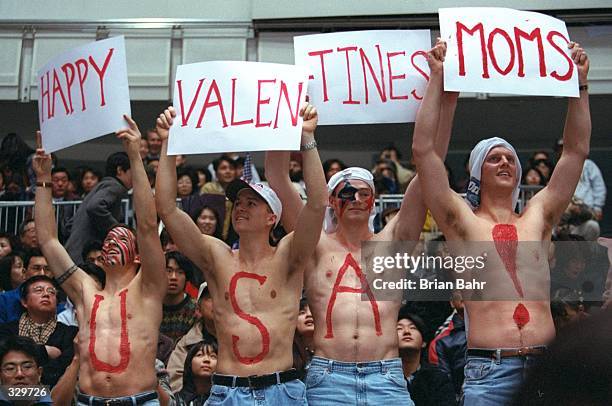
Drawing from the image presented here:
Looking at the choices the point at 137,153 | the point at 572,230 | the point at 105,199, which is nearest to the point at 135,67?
the point at 105,199

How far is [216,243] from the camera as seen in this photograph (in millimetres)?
4852

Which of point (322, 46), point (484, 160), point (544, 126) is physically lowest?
point (484, 160)

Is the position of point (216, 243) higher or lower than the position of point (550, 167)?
lower

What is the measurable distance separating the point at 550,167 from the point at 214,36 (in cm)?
505

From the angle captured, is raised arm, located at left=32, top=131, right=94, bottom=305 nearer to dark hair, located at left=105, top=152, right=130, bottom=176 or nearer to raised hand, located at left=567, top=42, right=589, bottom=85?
dark hair, located at left=105, top=152, right=130, bottom=176

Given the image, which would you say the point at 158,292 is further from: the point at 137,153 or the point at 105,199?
the point at 105,199

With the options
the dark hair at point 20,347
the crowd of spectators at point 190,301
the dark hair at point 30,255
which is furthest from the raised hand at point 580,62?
the dark hair at point 30,255

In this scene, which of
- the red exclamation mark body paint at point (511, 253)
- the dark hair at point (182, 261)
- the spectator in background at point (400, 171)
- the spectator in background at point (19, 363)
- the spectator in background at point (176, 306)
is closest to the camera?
the red exclamation mark body paint at point (511, 253)

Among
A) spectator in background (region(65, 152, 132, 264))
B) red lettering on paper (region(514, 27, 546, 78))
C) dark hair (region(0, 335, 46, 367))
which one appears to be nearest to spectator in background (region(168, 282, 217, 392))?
dark hair (region(0, 335, 46, 367))

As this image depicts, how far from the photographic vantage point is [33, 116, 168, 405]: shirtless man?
480 cm

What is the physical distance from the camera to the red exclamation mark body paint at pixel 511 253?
168 inches

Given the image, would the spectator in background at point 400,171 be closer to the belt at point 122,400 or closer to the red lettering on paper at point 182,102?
the red lettering on paper at point 182,102

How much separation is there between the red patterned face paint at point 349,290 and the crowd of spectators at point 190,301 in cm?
74

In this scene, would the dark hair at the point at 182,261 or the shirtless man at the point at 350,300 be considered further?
the dark hair at the point at 182,261
